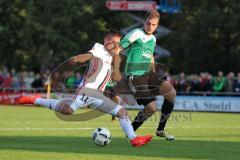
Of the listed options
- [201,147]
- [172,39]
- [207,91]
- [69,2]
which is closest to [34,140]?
[201,147]

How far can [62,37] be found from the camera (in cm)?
5084

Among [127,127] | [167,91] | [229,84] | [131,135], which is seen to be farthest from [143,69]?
[229,84]

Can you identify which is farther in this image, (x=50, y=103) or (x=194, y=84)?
(x=194, y=84)

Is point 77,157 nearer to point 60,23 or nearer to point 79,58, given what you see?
point 79,58

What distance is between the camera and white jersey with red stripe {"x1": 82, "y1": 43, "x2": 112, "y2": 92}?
509 inches

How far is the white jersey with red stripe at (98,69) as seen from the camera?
509 inches

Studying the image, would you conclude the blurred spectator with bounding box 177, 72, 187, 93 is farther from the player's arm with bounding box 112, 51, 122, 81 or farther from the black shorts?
the player's arm with bounding box 112, 51, 122, 81

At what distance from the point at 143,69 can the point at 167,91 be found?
61cm

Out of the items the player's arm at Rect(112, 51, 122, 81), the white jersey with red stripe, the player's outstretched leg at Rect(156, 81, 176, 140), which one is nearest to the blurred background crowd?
the player's outstretched leg at Rect(156, 81, 176, 140)

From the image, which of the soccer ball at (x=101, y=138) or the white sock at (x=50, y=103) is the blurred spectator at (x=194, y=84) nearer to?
the white sock at (x=50, y=103)

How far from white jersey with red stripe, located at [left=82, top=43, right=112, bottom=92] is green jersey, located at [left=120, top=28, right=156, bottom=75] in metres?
0.76

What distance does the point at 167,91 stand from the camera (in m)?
13.9

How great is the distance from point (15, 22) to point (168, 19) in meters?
12.0

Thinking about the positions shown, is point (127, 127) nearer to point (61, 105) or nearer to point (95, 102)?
point (95, 102)
